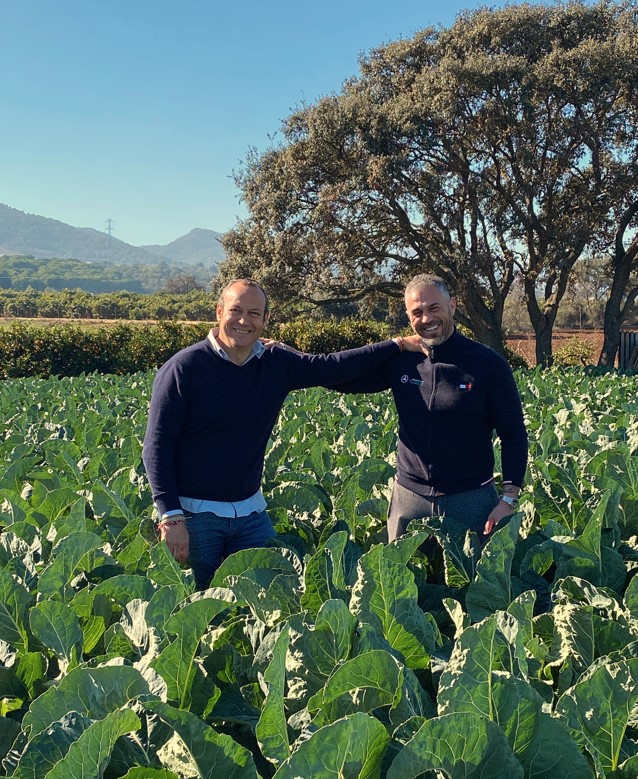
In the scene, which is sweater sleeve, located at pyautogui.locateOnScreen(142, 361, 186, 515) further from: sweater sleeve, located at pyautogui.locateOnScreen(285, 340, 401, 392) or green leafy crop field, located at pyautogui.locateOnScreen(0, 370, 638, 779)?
sweater sleeve, located at pyautogui.locateOnScreen(285, 340, 401, 392)

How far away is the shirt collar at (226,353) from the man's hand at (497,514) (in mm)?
1218

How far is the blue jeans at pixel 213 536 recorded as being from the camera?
290cm

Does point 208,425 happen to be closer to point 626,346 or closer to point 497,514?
point 497,514

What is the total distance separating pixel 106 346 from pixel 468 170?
1374 cm

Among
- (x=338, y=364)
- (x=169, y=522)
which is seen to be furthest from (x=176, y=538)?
(x=338, y=364)

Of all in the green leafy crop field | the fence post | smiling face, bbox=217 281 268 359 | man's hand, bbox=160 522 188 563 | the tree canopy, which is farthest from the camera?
the fence post

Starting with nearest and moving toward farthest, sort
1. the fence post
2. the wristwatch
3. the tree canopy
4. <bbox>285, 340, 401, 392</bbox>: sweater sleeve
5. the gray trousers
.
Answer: the wristwatch, the gray trousers, <bbox>285, 340, 401, 392</bbox>: sweater sleeve, the tree canopy, the fence post

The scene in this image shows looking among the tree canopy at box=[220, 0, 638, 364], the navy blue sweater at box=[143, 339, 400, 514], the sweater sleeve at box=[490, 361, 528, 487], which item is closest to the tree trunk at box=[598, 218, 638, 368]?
the tree canopy at box=[220, 0, 638, 364]

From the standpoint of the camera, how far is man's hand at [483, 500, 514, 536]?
2932mm

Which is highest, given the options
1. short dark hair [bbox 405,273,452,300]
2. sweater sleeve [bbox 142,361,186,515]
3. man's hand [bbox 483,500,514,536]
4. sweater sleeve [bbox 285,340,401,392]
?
short dark hair [bbox 405,273,452,300]

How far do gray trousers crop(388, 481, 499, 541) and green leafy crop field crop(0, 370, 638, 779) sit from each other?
0.13m

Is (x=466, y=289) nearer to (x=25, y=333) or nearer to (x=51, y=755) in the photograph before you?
(x=25, y=333)

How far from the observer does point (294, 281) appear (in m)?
23.8

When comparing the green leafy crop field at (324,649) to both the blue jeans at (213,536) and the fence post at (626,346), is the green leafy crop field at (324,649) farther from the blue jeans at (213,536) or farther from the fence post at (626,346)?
the fence post at (626,346)
